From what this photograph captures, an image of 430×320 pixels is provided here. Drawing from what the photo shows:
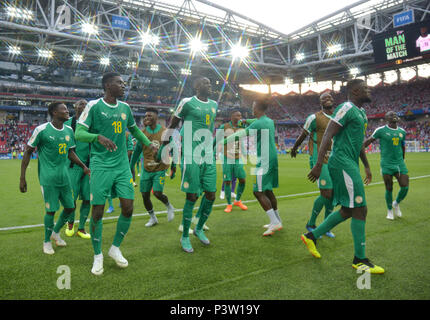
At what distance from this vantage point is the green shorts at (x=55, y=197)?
13.4ft

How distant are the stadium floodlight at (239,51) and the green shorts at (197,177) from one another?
32682 millimetres

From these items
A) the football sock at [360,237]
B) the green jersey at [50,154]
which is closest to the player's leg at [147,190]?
the green jersey at [50,154]

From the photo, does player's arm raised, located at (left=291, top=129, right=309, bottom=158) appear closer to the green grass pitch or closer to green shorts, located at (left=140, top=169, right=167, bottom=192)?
→ the green grass pitch

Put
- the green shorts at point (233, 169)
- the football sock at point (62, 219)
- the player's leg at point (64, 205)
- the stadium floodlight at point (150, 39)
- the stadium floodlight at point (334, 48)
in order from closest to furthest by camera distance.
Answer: the player's leg at point (64, 205) < the football sock at point (62, 219) < the green shorts at point (233, 169) < the stadium floodlight at point (150, 39) < the stadium floodlight at point (334, 48)

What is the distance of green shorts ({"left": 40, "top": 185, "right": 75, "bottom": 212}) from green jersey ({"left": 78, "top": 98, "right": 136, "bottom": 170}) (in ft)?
3.58

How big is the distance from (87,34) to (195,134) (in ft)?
95.1

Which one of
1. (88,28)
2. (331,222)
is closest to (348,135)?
(331,222)

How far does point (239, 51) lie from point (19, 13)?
22549 millimetres

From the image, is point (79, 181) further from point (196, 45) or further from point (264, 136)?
point (196, 45)

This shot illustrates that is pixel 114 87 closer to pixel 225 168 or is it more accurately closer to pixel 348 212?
pixel 348 212

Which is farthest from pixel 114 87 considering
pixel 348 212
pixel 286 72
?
pixel 286 72

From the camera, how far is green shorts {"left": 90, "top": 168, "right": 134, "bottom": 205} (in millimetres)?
3395

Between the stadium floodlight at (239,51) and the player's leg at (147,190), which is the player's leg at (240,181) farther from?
the stadium floodlight at (239,51)

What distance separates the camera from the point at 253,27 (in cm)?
3525
